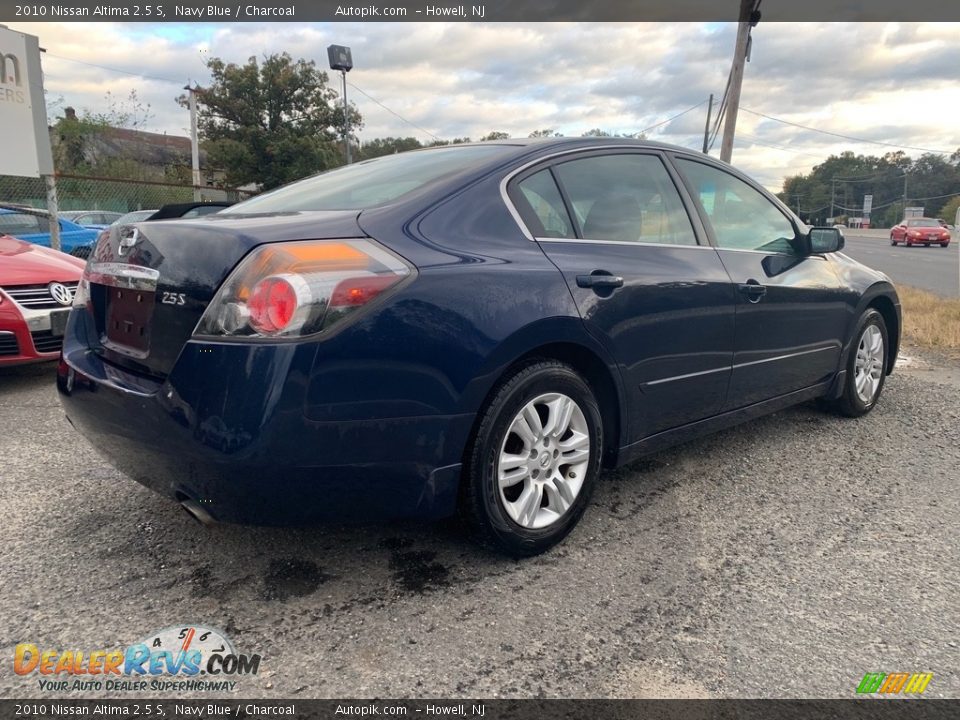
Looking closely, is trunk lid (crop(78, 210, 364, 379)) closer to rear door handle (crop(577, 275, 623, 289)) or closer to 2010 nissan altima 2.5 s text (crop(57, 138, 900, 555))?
2010 nissan altima 2.5 s text (crop(57, 138, 900, 555))

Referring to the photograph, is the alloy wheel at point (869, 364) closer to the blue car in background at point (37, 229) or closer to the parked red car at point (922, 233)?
the blue car in background at point (37, 229)

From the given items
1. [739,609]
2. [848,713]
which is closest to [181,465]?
[739,609]

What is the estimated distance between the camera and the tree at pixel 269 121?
1324 inches

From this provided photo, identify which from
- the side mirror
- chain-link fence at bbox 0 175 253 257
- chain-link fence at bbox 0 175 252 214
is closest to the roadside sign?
chain-link fence at bbox 0 175 253 257

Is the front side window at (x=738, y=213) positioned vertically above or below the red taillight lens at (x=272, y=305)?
above

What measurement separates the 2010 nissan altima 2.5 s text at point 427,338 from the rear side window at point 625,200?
0.01 meters

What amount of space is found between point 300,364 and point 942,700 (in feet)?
6.39

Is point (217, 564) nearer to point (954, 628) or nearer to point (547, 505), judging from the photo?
point (547, 505)

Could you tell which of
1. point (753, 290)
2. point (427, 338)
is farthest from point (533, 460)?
point (753, 290)

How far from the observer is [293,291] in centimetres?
195

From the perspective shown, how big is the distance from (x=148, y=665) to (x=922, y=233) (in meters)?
36.6

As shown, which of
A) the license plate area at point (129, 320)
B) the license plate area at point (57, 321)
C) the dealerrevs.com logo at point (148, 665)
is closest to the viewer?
the dealerrevs.com logo at point (148, 665)

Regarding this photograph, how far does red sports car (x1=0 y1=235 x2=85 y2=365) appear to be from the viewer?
4.51 metres

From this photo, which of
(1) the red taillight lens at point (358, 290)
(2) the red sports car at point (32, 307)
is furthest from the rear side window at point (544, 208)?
(2) the red sports car at point (32, 307)
